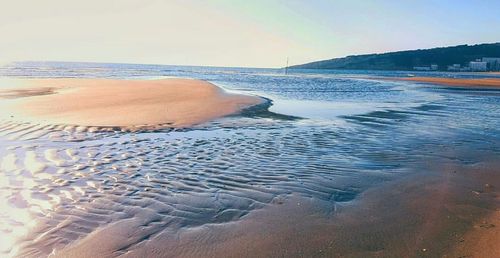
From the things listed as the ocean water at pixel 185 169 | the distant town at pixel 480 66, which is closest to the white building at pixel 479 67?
the distant town at pixel 480 66

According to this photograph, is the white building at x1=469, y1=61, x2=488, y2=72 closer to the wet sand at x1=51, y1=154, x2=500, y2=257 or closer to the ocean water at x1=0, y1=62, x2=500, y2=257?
the ocean water at x1=0, y1=62, x2=500, y2=257

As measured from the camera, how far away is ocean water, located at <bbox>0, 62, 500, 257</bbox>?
5.41 metres

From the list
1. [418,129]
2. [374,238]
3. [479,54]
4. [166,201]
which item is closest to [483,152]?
[418,129]

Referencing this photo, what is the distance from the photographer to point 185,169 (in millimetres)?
8023

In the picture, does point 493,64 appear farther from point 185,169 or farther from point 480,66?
point 185,169

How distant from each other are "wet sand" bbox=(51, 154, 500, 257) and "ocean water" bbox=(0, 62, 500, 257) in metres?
0.21

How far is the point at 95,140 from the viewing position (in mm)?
10656

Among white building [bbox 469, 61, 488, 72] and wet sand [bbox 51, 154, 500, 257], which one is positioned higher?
white building [bbox 469, 61, 488, 72]

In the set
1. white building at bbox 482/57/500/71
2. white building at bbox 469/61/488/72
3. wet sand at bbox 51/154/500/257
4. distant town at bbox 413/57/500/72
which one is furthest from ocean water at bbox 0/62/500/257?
white building at bbox 482/57/500/71

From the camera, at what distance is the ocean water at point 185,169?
17.7ft

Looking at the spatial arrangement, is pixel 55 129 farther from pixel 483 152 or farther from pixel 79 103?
pixel 483 152

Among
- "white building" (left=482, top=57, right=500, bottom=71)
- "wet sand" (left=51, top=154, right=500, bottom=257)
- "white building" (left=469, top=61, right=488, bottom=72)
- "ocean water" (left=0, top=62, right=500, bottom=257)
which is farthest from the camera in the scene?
"white building" (left=482, top=57, right=500, bottom=71)

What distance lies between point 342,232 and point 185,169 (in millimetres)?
3921

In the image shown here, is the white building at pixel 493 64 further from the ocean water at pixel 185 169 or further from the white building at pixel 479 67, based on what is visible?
the ocean water at pixel 185 169
